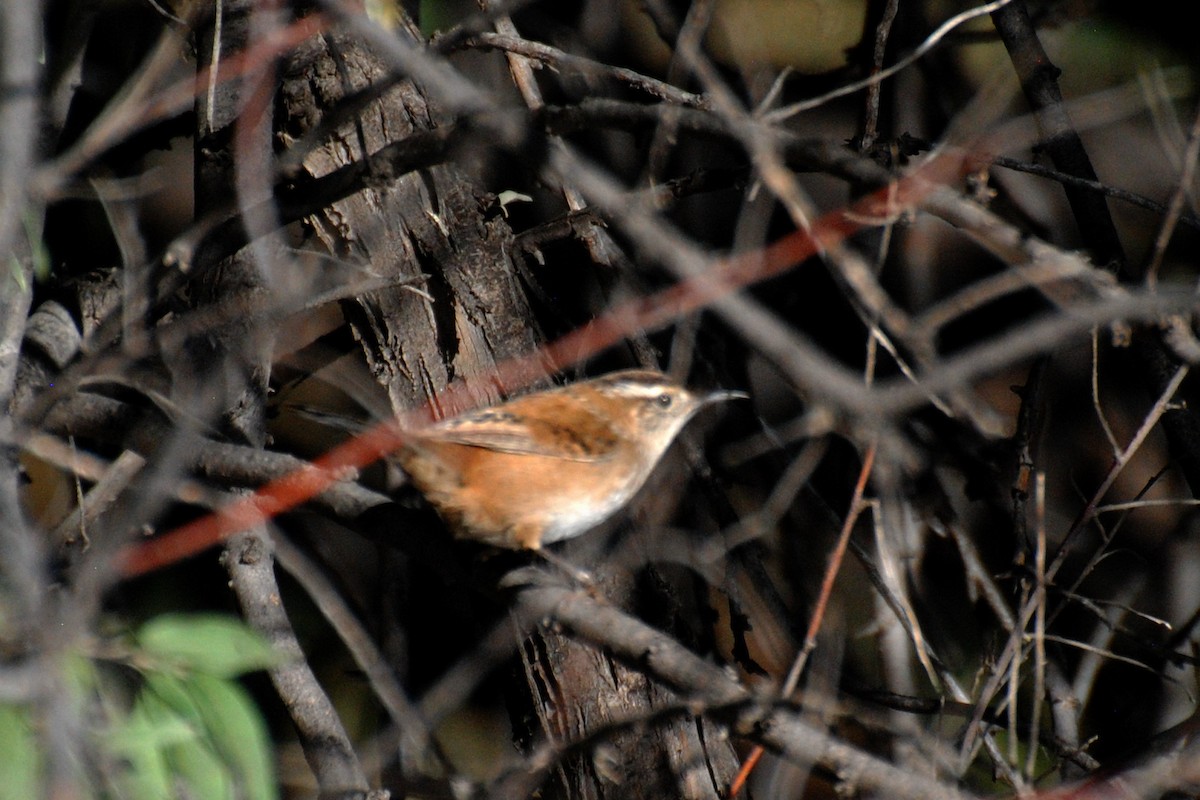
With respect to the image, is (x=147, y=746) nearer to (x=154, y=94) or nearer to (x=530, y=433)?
(x=530, y=433)

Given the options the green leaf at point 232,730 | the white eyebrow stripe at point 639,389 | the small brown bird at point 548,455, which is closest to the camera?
the green leaf at point 232,730

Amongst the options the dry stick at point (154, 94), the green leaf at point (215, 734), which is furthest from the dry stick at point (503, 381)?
the dry stick at point (154, 94)

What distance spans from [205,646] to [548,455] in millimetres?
1381

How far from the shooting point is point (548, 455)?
3.78 metres

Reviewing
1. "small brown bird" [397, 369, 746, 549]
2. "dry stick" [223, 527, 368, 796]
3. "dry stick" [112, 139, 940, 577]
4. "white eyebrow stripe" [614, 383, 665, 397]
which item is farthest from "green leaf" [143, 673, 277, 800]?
"white eyebrow stripe" [614, 383, 665, 397]

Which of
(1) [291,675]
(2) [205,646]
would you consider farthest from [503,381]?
(2) [205,646]

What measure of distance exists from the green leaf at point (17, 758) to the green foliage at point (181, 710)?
12cm

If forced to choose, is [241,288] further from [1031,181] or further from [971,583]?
[1031,181]

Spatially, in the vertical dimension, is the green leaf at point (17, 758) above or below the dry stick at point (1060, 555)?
above

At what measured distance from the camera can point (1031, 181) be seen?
5398 millimetres

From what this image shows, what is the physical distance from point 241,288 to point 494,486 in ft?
4.54

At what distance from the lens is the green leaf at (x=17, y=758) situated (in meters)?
2.38

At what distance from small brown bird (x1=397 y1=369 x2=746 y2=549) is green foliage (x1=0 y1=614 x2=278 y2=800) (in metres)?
0.89

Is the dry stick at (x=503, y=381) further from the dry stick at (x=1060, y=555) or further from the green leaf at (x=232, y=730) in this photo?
the dry stick at (x=1060, y=555)
